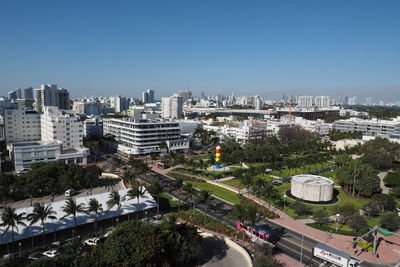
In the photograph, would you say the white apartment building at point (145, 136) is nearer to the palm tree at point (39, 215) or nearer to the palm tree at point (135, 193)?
the palm tree at point (135, 193)

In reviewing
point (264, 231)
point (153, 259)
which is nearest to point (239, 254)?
point (264, 231)

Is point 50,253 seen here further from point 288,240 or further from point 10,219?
point 288,240

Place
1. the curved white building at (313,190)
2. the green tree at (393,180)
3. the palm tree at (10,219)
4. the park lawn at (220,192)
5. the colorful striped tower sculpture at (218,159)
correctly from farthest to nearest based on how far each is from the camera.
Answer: the colorful striped tower sculpture at (218,159) → the green tree at (393,180) → the park lawn at (220,192) → the curved white building at (313,190) → the palm tree at (10,219)

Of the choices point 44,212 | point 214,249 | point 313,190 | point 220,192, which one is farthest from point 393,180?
point 44,212

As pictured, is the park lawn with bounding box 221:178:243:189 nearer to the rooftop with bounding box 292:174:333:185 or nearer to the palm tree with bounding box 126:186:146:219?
the rooftop with bounding box 292:174:333:185

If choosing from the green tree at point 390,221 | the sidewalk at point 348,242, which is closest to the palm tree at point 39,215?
the sidewalk at point 348,242

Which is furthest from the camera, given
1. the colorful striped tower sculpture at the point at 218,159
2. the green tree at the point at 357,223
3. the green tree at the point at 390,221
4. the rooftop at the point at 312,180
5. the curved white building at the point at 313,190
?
the colorful striped tower sculpture at the point at 218,159
